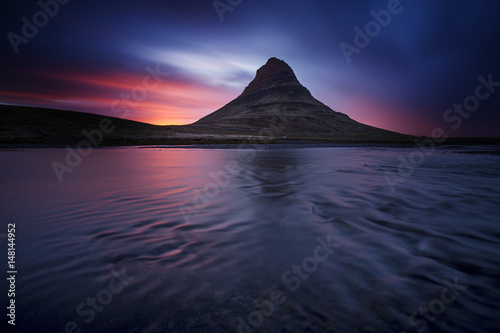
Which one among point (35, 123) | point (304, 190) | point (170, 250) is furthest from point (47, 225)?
point (35, 123)

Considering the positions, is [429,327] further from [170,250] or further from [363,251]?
[170,250]

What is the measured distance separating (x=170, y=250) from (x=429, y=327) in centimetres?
353

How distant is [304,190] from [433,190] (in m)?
5.18

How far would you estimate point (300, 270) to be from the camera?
356 cm

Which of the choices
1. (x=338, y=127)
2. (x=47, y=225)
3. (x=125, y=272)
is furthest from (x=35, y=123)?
(x=338, y=127)

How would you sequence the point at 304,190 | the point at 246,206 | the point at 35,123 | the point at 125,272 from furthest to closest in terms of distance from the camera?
the point at 35,123 < the point at 304,190 < the point at 246,206 < the point at 125,272

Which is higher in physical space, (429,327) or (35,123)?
(35,123)

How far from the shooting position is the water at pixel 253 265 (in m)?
2.52

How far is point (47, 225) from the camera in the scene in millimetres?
5348

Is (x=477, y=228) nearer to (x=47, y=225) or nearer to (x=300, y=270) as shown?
(x=300, y=270)

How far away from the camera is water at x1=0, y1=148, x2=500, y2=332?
252cm

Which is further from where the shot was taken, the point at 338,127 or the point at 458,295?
the point at 338,127

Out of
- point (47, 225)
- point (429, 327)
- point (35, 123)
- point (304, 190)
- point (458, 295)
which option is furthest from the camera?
point (35, 123)

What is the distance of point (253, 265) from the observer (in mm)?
3648
